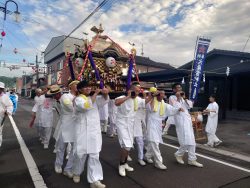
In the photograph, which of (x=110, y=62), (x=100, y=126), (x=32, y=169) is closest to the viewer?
(x=32, y=169)

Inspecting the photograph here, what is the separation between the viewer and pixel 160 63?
39.0m

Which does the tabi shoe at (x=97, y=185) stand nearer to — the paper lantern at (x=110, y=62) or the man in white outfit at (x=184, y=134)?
the man in white outfit at (x=184, y=134)

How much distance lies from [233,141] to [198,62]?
380cm

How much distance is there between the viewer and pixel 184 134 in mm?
5484

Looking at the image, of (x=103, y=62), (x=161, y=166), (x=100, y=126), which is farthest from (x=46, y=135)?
(x=161, y=166)

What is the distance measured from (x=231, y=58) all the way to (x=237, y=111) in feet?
12.3

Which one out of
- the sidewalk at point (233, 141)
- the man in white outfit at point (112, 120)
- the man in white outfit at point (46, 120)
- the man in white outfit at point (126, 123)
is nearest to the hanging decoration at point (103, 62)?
the man in white outfit at point (126, 123)

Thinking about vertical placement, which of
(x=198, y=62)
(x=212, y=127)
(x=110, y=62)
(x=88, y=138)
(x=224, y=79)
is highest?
(x=198, y=62)

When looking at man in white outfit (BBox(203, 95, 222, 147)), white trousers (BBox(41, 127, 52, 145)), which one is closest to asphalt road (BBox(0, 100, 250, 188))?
white trousers (BBox(41, 127, 52, 145))

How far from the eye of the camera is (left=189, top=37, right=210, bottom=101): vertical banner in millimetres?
10398

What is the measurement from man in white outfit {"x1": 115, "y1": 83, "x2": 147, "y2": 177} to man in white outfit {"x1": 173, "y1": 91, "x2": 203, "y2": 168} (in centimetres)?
122

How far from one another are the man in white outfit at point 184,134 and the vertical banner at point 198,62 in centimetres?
487

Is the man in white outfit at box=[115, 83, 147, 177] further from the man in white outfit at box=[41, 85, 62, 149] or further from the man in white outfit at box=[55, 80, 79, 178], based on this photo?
the man in white outfit at box=[41, 85, 62, 149]

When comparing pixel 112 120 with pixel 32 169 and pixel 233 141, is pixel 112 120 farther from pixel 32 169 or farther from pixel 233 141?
pixel 233 141
